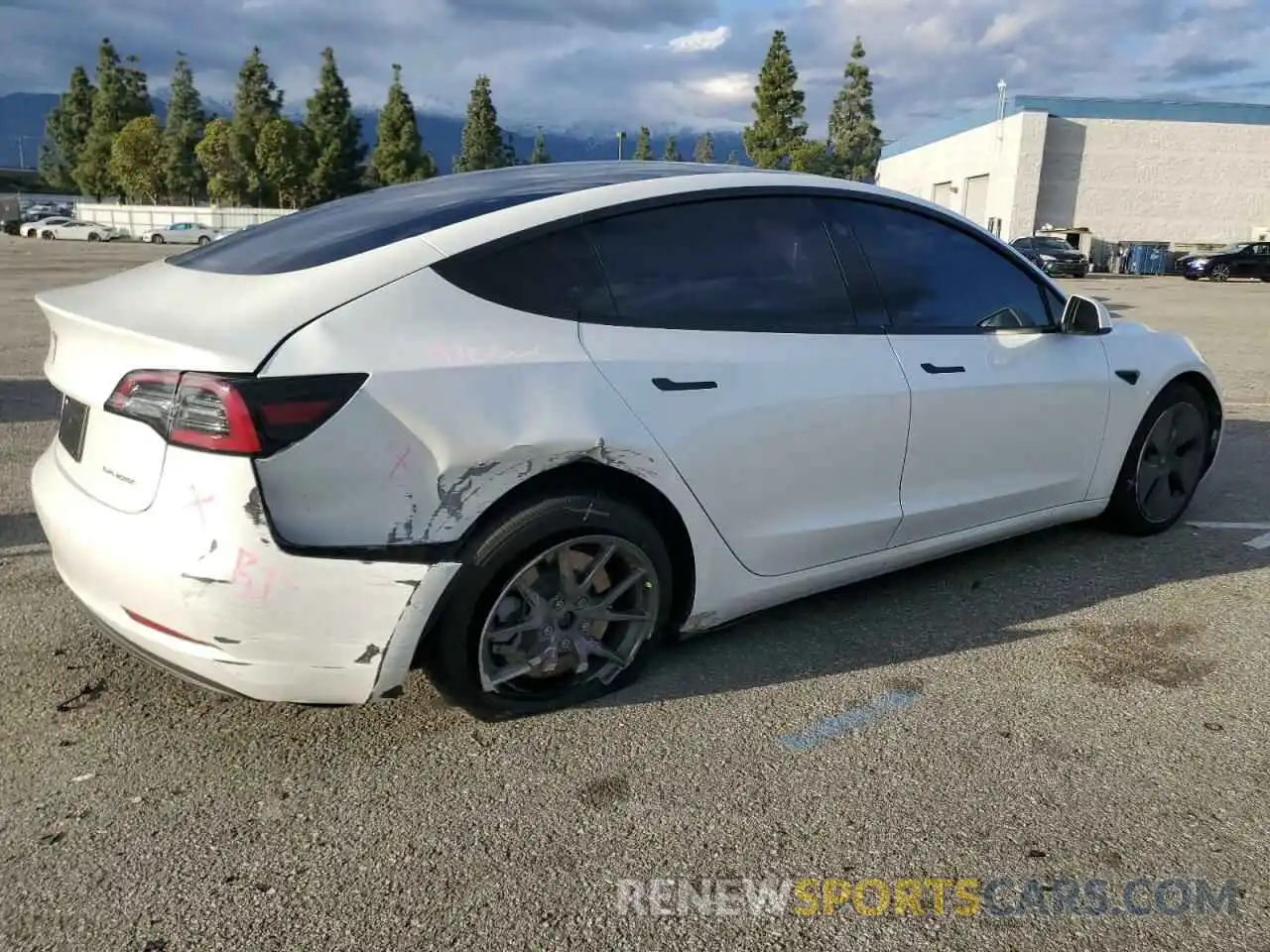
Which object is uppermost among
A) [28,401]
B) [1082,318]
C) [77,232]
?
[77,232]

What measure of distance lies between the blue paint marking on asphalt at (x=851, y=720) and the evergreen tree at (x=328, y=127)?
211 feet

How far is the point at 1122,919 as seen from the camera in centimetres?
220

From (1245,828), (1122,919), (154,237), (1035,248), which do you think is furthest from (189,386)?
(154,237)

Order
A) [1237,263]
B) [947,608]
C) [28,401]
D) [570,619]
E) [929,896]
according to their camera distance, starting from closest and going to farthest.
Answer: [929,896] < [570,619] < [947,608] < [28,401] < [1237,263]

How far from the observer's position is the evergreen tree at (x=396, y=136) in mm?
62219

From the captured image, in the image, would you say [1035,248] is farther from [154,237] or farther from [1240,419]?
[154,237]

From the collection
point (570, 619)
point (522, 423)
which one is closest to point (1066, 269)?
point (570, 619)

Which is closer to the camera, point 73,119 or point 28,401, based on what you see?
point 28,401

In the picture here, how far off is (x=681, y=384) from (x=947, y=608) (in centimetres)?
164

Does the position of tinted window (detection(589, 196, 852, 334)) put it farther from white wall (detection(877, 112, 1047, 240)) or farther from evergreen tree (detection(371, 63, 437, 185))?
evergreen tree (detection(371, 63, 437, 185))

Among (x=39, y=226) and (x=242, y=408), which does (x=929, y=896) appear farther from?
(x=39, y=226)

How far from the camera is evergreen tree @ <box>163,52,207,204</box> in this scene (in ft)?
209

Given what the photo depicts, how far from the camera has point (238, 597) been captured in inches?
92.9

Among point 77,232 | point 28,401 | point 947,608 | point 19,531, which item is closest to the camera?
point 947,608
